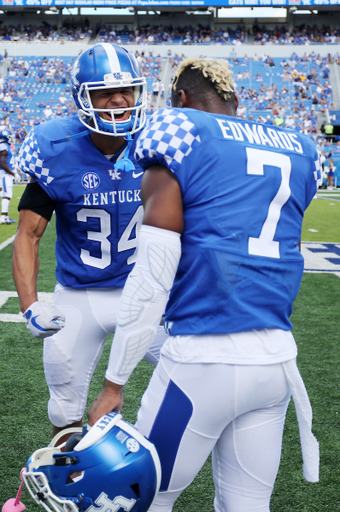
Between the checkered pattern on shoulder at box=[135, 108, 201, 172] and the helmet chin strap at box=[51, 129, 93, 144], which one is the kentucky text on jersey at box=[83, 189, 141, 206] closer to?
the helmet chin strap at box=[51, 129, 93, 144]

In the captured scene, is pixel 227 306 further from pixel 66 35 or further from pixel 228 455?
pixel 66 35

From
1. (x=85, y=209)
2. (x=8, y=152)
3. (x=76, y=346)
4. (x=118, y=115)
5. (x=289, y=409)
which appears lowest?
(x=289, y=409)

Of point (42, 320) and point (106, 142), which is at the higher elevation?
point (106, 142)

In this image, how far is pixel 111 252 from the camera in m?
2.33

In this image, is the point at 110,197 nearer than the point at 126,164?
No

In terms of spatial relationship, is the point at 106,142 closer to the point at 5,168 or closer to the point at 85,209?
the point at 85,209

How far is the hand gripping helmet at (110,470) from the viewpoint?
4.36 feet

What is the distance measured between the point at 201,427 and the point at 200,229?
535 mm

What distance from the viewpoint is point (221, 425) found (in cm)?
145

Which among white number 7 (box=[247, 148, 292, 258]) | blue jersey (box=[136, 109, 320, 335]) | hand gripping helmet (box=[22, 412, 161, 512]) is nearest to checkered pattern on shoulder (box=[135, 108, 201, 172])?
blue jersey (box=[136, 109, 320, 335])

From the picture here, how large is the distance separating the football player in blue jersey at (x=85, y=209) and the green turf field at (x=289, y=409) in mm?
647

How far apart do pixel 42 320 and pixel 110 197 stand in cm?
61

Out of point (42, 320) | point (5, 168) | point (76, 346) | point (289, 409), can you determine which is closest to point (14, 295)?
point (289, 409)

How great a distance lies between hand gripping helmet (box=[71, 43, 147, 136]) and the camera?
6.86 ft
